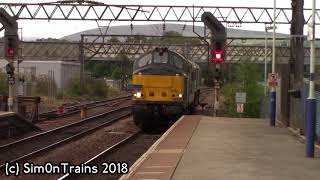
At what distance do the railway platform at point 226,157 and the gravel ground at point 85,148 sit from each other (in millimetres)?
2242

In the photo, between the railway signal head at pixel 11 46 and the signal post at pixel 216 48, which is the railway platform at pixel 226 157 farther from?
the railway signal head at pixel 11 46

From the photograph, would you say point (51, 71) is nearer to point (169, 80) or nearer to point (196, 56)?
point (196, 56)

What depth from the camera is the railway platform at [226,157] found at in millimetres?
11320

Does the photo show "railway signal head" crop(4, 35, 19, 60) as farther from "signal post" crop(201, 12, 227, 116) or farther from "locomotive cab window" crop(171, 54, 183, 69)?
"signal post" crop(201, 12, 227, 116)

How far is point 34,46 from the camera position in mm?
90875

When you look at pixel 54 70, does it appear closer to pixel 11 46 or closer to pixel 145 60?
pixel 11 46

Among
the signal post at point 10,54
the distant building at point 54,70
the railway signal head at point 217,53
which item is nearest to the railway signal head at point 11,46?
the signal post at point 10,54

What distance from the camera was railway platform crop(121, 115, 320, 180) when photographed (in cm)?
1132

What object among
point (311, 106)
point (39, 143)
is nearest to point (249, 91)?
point (39, 143)

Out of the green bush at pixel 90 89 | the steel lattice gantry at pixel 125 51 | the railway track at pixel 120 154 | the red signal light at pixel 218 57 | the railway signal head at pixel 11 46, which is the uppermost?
the steel lattice gantry at pixel 125 51

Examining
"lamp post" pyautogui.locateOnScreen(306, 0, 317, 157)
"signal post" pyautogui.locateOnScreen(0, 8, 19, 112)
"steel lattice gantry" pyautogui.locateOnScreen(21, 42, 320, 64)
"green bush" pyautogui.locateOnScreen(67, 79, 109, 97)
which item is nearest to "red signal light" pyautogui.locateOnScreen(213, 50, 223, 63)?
"signal post" pyautogui.locateOnScreen(0, 8, 19, 112)

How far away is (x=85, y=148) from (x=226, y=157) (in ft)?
22.4

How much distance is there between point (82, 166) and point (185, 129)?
24.2 ft

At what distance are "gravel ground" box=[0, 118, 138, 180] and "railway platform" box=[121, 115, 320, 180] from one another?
2242 millimetres
